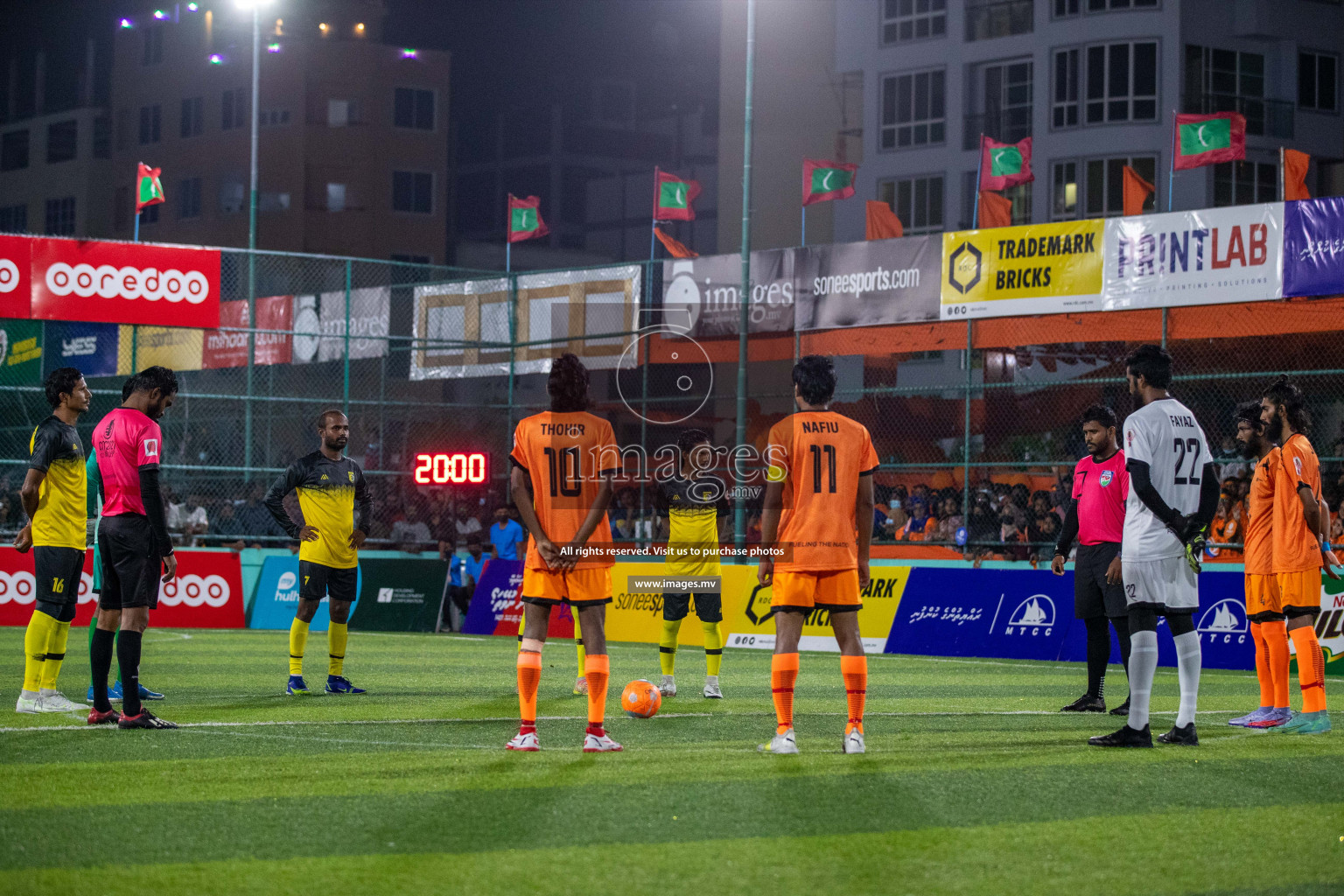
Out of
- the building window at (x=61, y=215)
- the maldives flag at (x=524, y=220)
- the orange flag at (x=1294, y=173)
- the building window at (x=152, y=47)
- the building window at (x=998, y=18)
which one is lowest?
the orange flag at (x=1294, y=173)

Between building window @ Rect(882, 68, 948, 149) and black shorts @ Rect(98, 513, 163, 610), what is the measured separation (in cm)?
4105

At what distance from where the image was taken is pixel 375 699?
11547 mm

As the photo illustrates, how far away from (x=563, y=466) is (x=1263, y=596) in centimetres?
473

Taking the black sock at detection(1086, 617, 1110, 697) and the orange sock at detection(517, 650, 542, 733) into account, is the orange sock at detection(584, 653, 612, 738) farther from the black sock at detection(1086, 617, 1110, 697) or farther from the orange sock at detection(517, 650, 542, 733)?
the black sock at detection(1086, 617, 1110, 697)

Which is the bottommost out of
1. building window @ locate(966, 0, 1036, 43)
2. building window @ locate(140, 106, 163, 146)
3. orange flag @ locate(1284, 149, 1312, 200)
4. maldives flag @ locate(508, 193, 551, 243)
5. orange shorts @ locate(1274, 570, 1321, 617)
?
orange shorts @ locate(1274, 570, 1321, 617)

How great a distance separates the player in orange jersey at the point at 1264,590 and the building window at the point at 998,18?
38.6 metres

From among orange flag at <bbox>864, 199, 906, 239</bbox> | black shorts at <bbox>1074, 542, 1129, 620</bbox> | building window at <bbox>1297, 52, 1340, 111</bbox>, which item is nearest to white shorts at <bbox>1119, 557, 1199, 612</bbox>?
black shorts at <bbox>1074, 542, 1129, 620</bbox>

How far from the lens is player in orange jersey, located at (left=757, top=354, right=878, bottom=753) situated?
8.19 meters

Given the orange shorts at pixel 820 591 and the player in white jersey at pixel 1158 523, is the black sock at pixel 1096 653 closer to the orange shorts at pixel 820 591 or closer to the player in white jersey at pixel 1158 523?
the player in white jersey at pixel 1158 523

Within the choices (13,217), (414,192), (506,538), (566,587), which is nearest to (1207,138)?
(506,538)

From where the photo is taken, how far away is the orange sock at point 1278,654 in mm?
9672

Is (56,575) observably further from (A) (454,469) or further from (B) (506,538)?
(A) (454,469)

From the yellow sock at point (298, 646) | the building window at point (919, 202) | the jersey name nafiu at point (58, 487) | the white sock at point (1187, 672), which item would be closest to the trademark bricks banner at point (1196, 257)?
the white sock at point (1187, 672)

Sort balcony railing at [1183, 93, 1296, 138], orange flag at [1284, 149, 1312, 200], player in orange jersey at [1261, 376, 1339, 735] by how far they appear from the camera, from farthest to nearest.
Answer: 1. balcony railing at [1183, 93, 1296, 138]
2. orange flag at [1284, 149, 1312, 200]
3. player in orange jersey at [1261, 376, 1339, 735]
